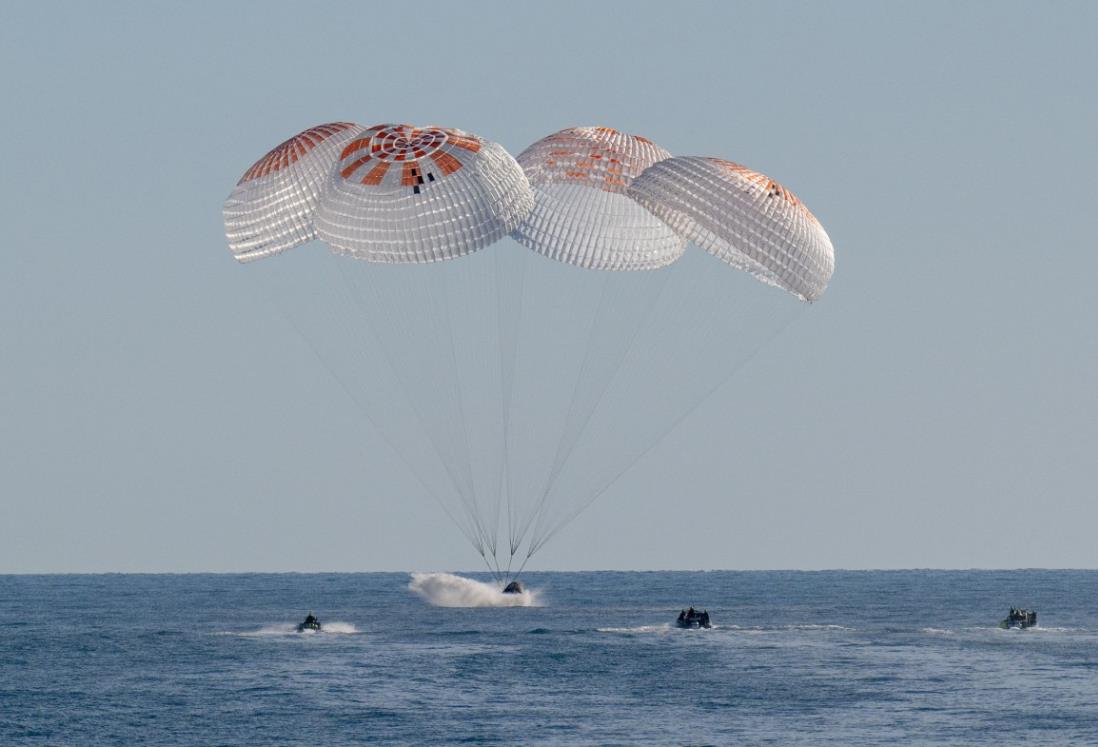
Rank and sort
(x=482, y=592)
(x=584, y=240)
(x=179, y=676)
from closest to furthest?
(x=584, y=240)
(x=179, y=676)
(x=482, y=592)

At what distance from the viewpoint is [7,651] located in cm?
6650

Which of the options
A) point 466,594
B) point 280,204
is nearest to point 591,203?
point 280,204

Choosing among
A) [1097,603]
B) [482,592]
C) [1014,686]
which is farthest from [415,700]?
[1097,603]

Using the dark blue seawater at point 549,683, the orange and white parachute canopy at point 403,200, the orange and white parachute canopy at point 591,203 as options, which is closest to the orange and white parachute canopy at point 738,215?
the orange and white parachute canopy at point 591,203

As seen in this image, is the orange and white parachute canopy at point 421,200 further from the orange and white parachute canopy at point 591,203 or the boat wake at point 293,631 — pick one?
the boat wake at point 293,631

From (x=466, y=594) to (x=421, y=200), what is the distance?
190 ft

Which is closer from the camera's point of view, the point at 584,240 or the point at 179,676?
the point at 584,240

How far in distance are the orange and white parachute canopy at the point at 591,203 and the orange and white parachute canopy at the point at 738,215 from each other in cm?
202

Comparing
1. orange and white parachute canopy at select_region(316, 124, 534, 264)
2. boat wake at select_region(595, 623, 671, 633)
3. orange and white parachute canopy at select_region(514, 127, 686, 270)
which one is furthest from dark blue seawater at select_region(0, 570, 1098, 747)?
orange and white parachute canopy at select_region(316, 124, 534, 264)

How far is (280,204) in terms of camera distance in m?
→ 39.2

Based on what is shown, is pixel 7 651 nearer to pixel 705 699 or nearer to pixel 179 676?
pixel 179 676

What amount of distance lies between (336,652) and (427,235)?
26564 millimetres

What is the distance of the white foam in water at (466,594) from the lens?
9175 centimetres

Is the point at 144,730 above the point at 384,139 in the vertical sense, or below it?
below
